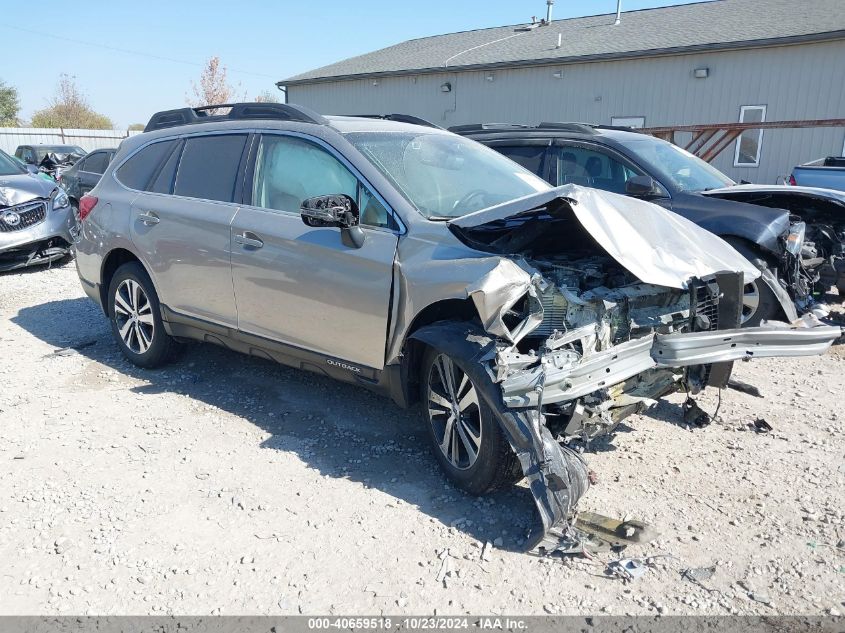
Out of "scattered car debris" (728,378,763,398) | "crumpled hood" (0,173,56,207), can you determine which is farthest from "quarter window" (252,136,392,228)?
"crumpled hood" (0,173,56,207)

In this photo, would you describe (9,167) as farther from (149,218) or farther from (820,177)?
(820,177)

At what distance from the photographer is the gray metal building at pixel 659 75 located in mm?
14609

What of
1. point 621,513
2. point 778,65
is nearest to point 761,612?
point 621,513

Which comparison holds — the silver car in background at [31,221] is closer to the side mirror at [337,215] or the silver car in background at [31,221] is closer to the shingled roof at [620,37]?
the side mirror at [337,215]

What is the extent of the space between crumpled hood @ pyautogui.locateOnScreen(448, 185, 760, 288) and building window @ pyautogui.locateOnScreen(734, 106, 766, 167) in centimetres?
1326

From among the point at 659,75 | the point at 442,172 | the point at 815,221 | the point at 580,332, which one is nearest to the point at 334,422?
the point at 442,172

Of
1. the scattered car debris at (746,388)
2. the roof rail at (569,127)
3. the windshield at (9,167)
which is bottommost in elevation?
the scattered car debris at (746,388)

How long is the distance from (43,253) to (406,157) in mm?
7099

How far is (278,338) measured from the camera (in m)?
4.31

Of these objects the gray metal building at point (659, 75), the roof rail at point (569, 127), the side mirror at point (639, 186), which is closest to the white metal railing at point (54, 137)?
the gray metal building at point (659, 75)

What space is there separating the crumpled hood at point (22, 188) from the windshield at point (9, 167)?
0.19 meters

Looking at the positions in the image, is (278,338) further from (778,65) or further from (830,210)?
(778,65)

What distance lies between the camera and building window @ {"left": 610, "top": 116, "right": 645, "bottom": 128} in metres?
17.0

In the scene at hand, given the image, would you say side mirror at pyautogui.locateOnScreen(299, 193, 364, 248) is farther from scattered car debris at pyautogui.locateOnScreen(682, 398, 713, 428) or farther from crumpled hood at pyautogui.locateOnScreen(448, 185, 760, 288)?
scattered car debris at pyautogui.locateOnScreen(682, 398, 713, 428)
